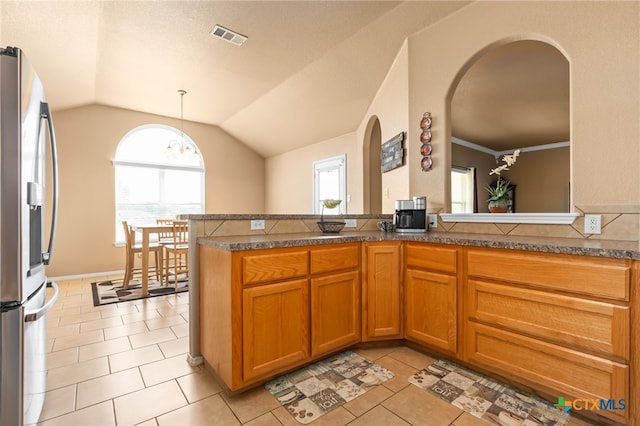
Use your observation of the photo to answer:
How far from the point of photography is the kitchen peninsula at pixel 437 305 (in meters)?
1.35

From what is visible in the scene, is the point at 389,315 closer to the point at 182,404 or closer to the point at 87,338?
the point at 182,404

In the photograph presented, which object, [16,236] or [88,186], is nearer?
[16,236]

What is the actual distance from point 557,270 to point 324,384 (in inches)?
55.6

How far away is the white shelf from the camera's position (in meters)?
1.84

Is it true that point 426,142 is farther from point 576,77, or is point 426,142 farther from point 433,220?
point 576,77

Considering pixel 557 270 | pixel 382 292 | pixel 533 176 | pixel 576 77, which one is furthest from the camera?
pixel 533 176

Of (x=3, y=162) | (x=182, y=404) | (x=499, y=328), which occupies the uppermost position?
(x=3, y=162)

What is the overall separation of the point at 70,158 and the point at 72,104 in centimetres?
83

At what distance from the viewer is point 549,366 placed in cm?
150

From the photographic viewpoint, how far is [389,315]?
218cm

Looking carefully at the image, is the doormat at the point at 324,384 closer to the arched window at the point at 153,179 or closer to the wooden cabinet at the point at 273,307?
the wooden cabinet at the point at 273,307

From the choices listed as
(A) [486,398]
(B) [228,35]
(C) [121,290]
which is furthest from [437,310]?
(C) [121,290]

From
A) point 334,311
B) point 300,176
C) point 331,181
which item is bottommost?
point 334,311

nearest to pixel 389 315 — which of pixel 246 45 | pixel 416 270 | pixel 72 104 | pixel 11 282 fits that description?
pixel 416 270
